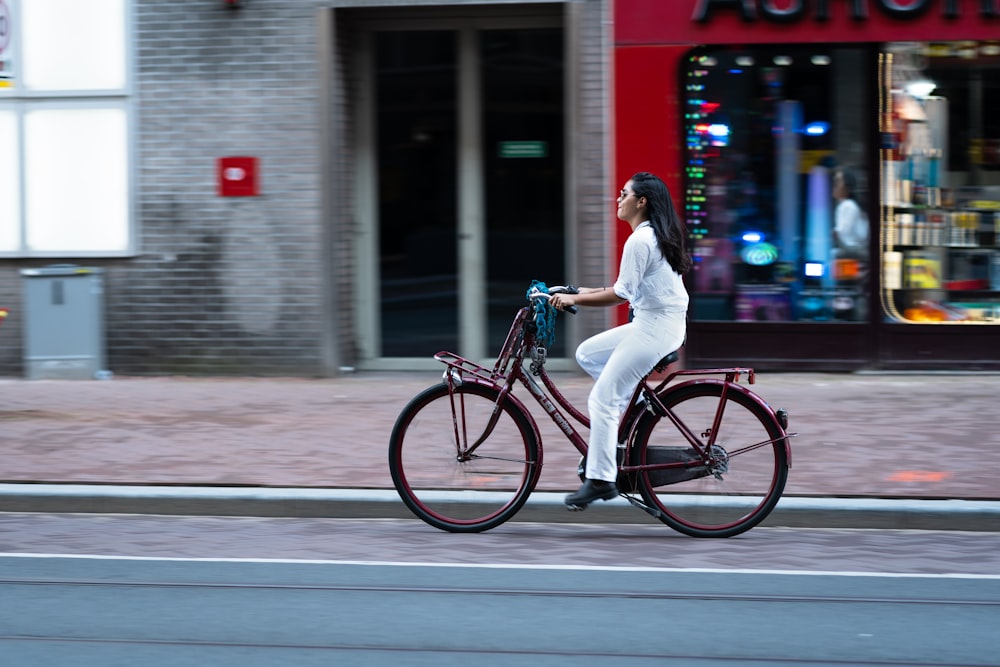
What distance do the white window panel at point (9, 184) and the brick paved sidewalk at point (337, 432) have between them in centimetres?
130

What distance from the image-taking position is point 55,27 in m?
12.2

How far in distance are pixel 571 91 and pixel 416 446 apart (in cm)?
550

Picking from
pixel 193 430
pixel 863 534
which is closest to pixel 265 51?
pixel 193 430

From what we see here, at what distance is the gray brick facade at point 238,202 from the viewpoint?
11.8 m

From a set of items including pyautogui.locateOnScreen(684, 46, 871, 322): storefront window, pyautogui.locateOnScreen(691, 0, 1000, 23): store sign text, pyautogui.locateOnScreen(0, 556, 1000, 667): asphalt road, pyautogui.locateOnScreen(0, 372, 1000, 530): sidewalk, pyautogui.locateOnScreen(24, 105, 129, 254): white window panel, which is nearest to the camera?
pyautogui.locateOnScreen(0, 556, 1000, 667): asphalt road

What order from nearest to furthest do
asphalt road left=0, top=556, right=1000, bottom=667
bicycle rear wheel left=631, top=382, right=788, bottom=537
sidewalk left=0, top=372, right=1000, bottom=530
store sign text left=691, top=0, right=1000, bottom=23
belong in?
asphalt road left=0, top=556, right=1000, bottom=667 → bicycle rear wheel left=631, top=382, right=788, bottom=537 → sidewalk left=0, top=372, right=1000, bottom=530 → store sign text left=691, top=0, right=1000, bottom=23

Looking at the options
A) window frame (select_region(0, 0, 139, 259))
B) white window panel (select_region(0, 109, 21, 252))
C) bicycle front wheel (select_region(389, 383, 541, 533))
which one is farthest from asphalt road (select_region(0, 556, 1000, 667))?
white window panel (select_region(0, 109, 21, 252))

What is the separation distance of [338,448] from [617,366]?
2766 millimetres

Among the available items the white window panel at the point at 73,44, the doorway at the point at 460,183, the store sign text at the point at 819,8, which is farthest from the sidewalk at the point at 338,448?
the store sign text at the point at 819,8

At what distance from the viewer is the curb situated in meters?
7.10

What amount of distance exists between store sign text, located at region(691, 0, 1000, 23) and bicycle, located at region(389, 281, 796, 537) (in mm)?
5277

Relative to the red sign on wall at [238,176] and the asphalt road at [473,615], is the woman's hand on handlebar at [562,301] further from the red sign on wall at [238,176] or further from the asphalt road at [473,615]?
the red sign on wall at [238,176]

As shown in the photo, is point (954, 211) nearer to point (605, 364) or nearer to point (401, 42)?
point (401, 42)

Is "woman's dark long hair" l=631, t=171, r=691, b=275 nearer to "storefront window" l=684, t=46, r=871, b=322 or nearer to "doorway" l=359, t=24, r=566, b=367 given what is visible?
"storefront window" l=684, t=46, r=871, b=322
